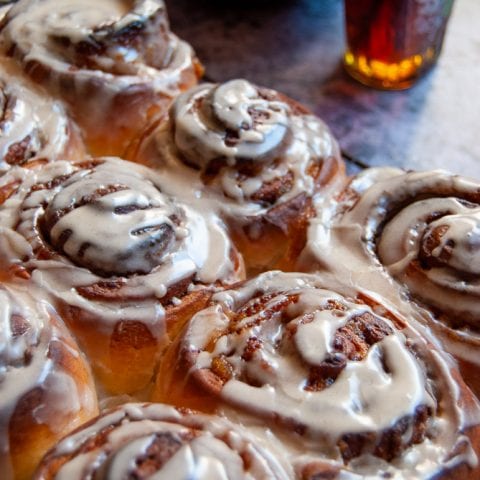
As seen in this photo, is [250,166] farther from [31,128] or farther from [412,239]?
[31,128]

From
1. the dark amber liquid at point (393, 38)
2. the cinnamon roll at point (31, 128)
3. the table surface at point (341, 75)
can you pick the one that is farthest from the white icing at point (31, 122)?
the dark amber liquid at point (393, 38)

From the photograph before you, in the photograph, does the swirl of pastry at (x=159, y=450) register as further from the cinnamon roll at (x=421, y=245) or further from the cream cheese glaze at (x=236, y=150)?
the cream cheese glaze at (x=236, y=150)

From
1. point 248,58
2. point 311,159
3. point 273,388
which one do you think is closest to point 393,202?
point 311,159

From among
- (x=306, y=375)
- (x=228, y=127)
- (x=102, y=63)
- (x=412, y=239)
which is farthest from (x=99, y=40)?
(x=306, y=375)

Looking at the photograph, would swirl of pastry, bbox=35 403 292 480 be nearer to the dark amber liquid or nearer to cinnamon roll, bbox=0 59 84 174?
cinnamon roll, bbox=0 59 84 174

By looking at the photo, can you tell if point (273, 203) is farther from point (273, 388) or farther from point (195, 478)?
point (195, 478)

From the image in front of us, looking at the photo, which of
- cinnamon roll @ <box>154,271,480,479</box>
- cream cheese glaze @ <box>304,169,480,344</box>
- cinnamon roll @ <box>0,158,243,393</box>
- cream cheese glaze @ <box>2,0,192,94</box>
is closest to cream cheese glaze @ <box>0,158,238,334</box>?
cinnamon roll @ <box>0,158,243,393</box>
